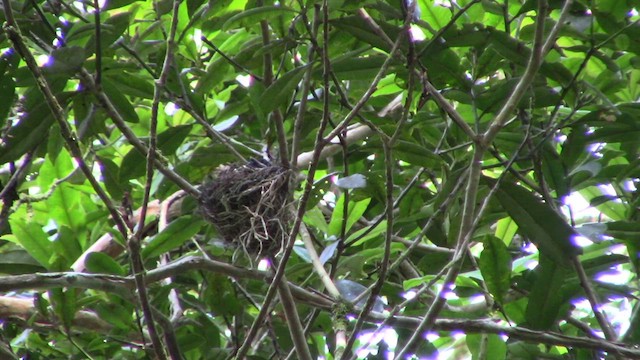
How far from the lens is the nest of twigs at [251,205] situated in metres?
1.55

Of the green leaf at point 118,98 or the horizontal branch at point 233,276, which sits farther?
the green leaf at point 118,98

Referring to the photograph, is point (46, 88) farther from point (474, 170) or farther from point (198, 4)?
point (474, 170)

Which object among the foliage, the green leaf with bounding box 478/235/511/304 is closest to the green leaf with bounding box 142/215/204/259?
the foliage

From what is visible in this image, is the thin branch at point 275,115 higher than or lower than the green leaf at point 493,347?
higher

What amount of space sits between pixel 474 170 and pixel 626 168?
567 mm

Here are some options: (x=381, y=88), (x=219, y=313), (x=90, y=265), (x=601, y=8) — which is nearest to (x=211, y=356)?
(x=219, y=313)

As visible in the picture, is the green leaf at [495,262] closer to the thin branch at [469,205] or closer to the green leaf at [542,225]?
the green leaf at [542,225]

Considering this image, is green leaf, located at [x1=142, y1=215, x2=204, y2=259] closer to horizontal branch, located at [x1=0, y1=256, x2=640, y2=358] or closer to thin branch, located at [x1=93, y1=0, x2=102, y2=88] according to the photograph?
horizontal branch, located at [x1=0, y1=256, x2=640, y2=358]

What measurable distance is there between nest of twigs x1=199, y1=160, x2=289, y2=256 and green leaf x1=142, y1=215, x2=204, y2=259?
0.04m

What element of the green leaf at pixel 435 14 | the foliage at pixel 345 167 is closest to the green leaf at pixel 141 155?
the foliage at pixel 345 167

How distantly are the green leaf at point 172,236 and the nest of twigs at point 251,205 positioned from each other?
36 millimetres

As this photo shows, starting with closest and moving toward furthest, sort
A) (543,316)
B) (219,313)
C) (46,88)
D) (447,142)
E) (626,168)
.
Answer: (46,88) → (543,316) → (626,168) → (219,313) → (447,142)

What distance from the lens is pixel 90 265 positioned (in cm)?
156

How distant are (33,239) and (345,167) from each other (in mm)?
678
